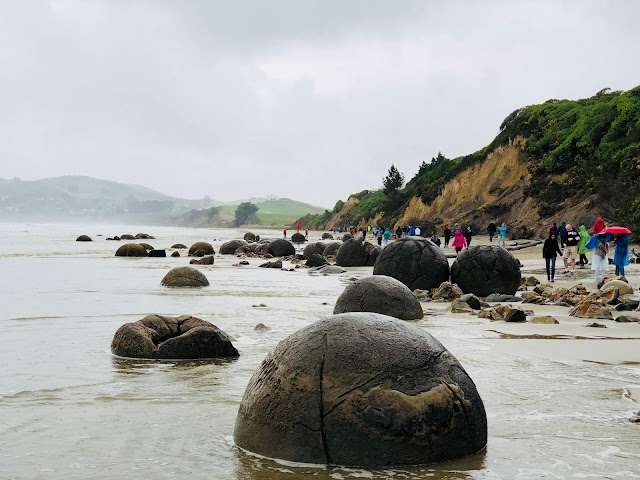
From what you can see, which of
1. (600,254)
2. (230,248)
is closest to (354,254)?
(600,254)

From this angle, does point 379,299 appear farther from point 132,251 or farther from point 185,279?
point 132,251

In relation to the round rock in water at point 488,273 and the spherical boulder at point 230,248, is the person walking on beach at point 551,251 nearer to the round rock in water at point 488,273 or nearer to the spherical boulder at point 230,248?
the round rock in water at point 488,273

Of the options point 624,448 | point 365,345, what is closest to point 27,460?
point 365,345

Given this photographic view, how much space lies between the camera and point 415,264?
1727 cm

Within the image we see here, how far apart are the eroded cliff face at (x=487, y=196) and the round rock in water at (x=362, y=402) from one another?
41.3 metres

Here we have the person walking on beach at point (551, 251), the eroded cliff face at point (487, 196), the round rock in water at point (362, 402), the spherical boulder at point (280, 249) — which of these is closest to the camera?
the round rock in water at point (362, 402)

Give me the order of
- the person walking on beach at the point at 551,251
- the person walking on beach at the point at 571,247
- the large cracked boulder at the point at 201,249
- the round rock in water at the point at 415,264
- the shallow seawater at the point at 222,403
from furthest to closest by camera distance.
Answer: the large cracked boulder at the point at 201,249 → the person walking on beach at the point at 571,247 → the person walking on beach at the point at 551,251 → the round rock in water at the point at 415,264 → the shallow seawater at the point at 222,403

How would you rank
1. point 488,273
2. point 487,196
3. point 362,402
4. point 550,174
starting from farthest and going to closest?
point 487,196
point 550,174
point 488,273
point 362,402

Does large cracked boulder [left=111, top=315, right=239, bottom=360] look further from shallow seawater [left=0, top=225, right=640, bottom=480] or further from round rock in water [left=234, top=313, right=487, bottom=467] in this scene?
round rock in water [left=234, top=313, right=487, bottom=467]

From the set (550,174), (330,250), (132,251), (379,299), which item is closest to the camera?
(379,299)

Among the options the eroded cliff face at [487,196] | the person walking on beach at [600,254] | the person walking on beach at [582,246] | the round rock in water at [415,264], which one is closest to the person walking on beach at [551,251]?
the person walking on beach at [600,254]

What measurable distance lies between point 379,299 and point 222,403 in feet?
19.1

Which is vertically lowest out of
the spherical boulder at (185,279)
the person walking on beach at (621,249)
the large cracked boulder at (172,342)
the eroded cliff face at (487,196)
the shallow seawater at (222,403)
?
the shallow seawater at (222,403)

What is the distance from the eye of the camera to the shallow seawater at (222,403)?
4.75 meters
